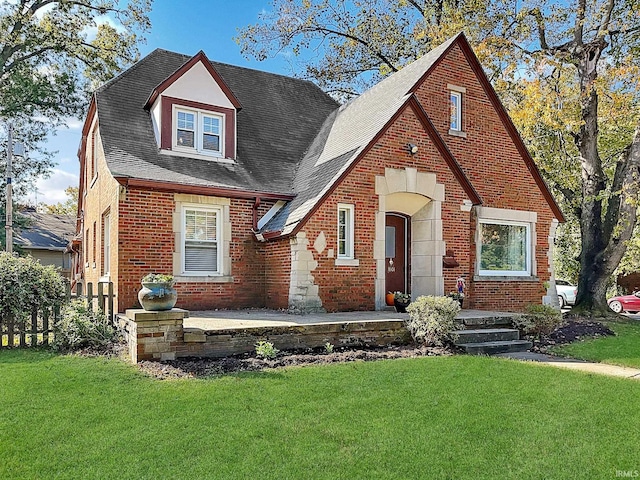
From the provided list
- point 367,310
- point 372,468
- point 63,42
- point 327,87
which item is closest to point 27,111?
point 63,42

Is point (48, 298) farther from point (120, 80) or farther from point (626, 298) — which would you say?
point (626, 298)

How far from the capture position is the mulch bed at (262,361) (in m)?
6.86

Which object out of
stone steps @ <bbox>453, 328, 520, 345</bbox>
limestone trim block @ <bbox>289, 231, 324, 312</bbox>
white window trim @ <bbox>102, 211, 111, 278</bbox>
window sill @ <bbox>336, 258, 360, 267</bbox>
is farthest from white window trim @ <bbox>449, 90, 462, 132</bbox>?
white window trim @ <bbox>102, 211, 111, 278</bbox>

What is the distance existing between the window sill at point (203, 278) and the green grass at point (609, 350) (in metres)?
7.30

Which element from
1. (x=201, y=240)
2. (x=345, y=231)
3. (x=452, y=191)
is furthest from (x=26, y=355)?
(x=452, y=191)

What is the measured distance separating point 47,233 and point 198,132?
24.5 meters

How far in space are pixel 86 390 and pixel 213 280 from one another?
5.90 m

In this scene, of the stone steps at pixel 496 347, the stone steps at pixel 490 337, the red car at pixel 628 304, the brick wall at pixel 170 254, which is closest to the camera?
the stone steps at pixel 496 347

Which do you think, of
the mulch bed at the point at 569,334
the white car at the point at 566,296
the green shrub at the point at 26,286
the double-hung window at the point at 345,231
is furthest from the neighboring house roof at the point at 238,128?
the white car at the point at 566,296

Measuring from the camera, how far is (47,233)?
1264 inches

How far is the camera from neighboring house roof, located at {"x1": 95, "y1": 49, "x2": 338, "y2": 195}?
38.1ft

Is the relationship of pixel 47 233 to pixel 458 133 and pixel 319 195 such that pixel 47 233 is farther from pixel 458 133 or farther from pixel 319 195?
pixel 458 133

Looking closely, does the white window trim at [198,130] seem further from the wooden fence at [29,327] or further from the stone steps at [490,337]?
the stone steps at [490,337]

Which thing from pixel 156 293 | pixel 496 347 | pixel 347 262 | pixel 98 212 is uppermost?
pixel 98 212
